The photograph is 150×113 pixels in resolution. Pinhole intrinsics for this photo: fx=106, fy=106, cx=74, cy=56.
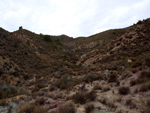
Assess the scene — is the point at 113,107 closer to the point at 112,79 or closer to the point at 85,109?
the point at 85,109

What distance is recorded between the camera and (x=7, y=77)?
34.1 feet

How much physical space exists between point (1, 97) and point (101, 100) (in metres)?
A: 5.63

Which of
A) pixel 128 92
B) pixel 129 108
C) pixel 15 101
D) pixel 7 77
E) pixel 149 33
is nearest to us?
pixel 129 108

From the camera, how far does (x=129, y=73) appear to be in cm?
721

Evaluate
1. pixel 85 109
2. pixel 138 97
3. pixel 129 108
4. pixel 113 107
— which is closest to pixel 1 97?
pixel 85 109

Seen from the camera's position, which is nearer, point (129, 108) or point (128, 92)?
point (129, 108)

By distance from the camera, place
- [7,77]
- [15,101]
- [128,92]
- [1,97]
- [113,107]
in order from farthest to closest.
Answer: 1. [7,77]
2. [1,97]
3. [15,101]
4. [128,92]
5. [113,107]

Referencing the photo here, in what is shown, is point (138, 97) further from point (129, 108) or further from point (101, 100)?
point (101, 100)

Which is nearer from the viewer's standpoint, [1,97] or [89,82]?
[1,97]

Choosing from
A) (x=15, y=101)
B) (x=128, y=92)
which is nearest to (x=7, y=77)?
(x=15, y=101)

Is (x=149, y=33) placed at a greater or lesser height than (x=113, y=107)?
greater

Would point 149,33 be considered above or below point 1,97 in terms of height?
above

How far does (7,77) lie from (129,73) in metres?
10.8

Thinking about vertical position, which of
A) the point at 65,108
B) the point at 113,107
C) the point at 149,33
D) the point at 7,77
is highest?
the point at 149,33
